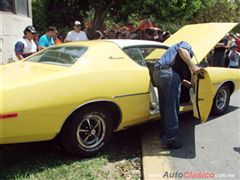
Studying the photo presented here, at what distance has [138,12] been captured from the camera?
19078 millimetres

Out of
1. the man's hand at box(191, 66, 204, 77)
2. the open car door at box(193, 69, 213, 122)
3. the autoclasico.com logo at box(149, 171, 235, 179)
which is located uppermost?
the man's hand at box(191, 66, 204, 77)

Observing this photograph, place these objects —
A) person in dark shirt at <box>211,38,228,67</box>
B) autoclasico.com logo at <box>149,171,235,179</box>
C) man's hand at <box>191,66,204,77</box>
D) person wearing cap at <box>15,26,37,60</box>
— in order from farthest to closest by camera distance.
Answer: person in dark shirt at <box>211,38,228,67</box>
person wearing cap at <box>15,26,37,60</box>
man's hand at <box>191,66,204,77</box>
autoclasico.com logo at <box>149,171,235,179</box>

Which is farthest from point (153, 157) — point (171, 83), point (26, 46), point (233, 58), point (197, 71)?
point (233, 58)

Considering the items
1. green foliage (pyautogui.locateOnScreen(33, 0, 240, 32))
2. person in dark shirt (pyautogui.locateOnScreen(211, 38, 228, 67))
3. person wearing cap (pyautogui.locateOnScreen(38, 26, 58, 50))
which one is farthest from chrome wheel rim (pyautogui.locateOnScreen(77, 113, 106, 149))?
green foliage (pyautogui.locateOnScreen(33, 0, 240, 32))

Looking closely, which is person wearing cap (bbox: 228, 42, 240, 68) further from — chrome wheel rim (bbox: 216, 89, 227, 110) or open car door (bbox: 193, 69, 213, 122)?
open car door (bbox: 193, 69, 213, 122)

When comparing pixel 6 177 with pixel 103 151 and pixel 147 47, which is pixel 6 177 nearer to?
pixel 103 151

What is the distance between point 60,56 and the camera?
5070mm

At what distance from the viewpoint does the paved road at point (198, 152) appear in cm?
432

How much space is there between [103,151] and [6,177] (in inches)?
53.1

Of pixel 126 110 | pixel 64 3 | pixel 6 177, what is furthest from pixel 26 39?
pixel 64 3

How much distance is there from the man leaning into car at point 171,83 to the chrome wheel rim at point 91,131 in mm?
881

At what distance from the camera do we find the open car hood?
6.00 m

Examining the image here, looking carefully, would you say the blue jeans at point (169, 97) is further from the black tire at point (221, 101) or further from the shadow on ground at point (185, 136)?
the black tire at point (221, 101)

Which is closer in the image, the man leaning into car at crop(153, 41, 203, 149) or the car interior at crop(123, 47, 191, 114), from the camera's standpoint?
the man leaning into car at crop(153, 41, 203, 149)
